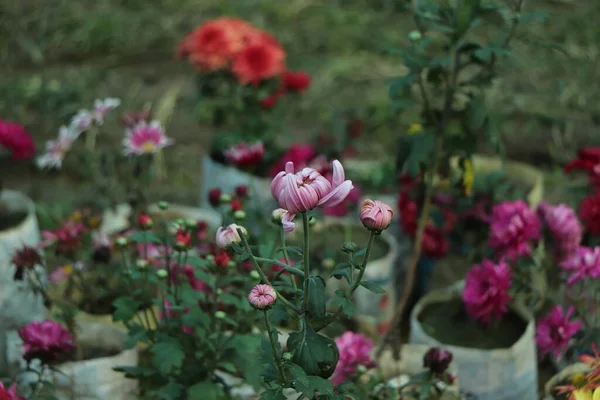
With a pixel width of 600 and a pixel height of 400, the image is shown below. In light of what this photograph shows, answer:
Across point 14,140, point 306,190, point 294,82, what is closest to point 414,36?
point 306,190

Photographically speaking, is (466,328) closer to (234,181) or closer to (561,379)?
(561,379)

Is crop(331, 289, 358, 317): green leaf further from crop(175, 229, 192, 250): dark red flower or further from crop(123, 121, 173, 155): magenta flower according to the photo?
crop(123, 121, 173, 155): magenta flower

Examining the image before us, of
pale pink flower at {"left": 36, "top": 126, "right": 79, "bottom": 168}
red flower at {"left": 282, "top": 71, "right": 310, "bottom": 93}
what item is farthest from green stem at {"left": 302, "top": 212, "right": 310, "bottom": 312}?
red flower at {"left": 282, "top": 71, "right": 310, "bottom": 93}

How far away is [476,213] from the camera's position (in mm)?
2410

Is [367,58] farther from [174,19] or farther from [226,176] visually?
[226,176]

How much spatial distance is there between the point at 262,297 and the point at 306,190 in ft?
0.47

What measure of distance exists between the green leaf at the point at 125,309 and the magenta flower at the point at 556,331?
76cm

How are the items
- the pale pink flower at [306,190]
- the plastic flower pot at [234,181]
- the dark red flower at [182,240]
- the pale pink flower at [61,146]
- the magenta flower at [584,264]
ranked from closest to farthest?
the pale pink flower at [306,190] → the dark red flower at [182,240] → the magenta flower at [584,264] → the pale pink flower at [61,146] → the plastic flower pot at [234,181]

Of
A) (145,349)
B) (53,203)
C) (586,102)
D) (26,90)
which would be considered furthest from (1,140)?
(586,102)

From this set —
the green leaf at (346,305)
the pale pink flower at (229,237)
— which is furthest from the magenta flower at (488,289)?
the pale pink flower at (229,237)

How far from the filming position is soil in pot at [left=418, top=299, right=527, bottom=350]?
1959 millimetres

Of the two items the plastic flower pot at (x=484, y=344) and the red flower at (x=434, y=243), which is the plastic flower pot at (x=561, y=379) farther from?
the red flower at (x=434, y=243)

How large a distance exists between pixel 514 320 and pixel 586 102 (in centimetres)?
203

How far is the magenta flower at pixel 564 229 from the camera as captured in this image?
6.30 ft
